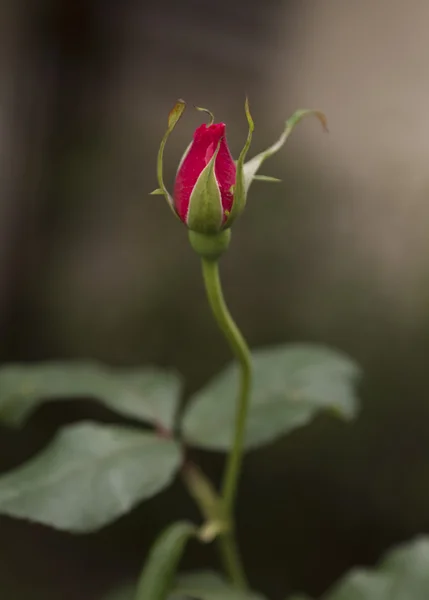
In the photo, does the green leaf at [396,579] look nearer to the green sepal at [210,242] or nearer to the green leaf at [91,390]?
the green leaf at [91,390]

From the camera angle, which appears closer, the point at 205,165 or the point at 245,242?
the point at 205,165

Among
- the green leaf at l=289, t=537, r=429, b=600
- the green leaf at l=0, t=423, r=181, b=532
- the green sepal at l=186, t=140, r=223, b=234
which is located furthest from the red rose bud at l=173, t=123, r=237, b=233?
the green leaf at l=289, t=537, r=429, b=600

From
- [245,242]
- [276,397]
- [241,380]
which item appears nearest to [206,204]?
[241,380]

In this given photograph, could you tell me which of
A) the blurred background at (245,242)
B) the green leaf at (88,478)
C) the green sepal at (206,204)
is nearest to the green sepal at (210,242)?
the green sepal at (206,204)

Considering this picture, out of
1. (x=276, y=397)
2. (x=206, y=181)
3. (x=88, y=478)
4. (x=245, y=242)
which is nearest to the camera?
(x=206, y=181)

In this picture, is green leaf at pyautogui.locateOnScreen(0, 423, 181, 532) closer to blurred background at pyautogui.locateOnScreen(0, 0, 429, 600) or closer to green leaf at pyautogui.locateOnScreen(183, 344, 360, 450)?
green leaf at pyautogui.locateOnScreen(183, 344, 360, 450)

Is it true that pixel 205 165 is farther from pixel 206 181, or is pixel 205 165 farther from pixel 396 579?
pixel 396 579

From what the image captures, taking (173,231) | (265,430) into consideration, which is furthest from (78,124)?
(265,430)
